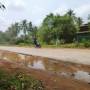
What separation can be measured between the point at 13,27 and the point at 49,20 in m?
57.1

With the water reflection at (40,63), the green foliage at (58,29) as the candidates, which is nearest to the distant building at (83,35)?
the green foliage at (58,29)

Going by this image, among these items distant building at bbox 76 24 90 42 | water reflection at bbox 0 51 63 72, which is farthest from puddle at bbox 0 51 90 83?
distant building at bbox 76 24 90 42

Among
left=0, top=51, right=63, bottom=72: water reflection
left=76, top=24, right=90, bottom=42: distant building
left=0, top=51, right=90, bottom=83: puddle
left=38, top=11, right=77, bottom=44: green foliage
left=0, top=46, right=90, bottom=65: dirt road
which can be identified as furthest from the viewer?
left=38, top=11, right=77, bottom=44: green foliage

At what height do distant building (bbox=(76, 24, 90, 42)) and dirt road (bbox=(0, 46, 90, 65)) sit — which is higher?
distant building (bbox=(76, 24, 90, 42))

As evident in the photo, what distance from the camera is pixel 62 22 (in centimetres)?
5425

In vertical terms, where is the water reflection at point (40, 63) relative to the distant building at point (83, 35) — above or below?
below

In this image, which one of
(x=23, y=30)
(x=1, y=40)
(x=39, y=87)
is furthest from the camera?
(x=23, y=30)

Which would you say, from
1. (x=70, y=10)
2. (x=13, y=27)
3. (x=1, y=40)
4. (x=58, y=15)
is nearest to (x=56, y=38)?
(x=58, y=15)

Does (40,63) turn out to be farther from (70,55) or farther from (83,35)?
(83,35)

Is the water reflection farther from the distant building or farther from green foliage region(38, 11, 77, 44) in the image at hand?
the distant building

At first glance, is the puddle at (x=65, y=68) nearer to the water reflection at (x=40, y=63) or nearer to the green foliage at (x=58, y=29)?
the water reflection at (x=40, y=63)

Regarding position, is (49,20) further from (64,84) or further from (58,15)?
(64,84)

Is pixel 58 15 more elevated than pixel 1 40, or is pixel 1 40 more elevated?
pixel 58 15

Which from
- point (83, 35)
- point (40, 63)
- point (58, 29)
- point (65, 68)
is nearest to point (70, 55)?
point (40, 63)
